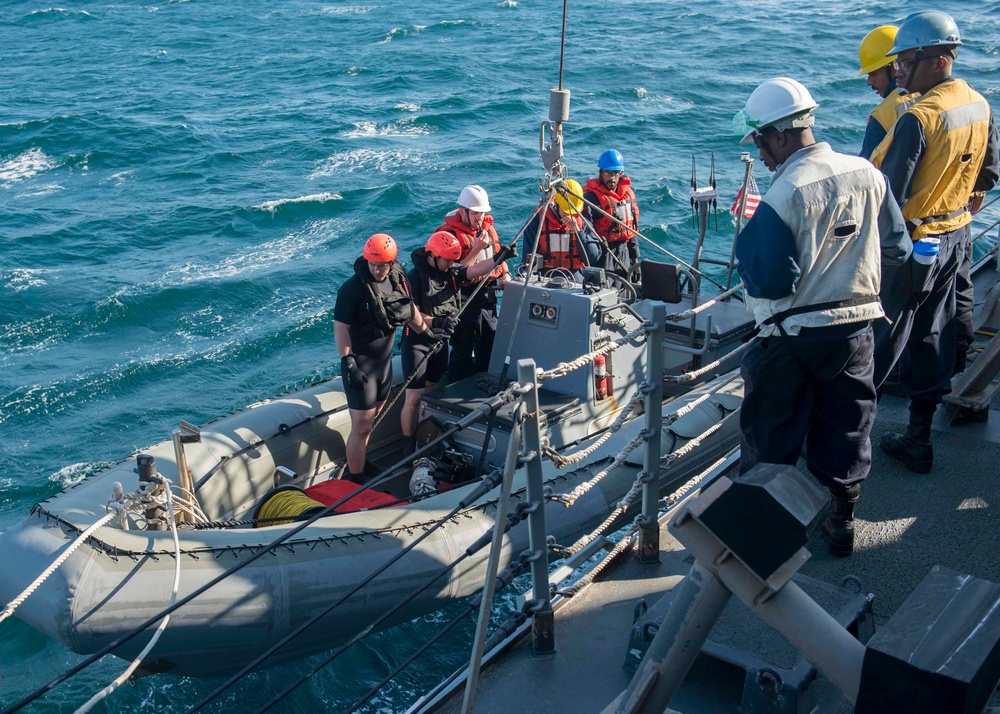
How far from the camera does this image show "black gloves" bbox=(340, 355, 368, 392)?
20.4 ft

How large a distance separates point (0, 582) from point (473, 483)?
8.81 feet

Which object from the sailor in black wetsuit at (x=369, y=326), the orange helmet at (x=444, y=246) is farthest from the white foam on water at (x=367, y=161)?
the sailor in black wetsuit at (x=369, y=326)

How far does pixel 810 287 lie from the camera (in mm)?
3145

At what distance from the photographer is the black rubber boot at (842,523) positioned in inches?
140

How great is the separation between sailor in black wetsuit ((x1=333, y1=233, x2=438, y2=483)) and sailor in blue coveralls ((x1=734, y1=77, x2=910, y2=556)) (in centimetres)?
314

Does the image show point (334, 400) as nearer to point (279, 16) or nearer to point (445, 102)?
point (445, 102)

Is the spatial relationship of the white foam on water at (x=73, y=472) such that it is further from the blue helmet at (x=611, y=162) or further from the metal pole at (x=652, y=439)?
the metal pole at (x=652, y=439)

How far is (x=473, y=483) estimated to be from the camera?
19.3 ft

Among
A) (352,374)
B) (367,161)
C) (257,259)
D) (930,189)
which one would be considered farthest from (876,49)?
(367,161)

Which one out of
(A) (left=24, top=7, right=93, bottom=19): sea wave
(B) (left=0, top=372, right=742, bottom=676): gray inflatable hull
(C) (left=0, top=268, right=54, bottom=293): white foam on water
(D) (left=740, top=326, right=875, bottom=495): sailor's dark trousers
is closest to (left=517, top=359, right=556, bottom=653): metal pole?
(D) (left=740, top=326, right=875, bottom=495): sailor's dark trousers

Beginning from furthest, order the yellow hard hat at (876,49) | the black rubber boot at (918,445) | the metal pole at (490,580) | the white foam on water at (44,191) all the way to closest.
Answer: the white foam on water at (44,191) → the yellow hard hat at (876,49) → the black rubber boot at (918,445) → the metal pole at (490,580)

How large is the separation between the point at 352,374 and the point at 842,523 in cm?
354

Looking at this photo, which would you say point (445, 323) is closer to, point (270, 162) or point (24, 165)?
point (270, 162)

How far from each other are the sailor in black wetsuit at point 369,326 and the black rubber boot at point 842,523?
3.38 meters
